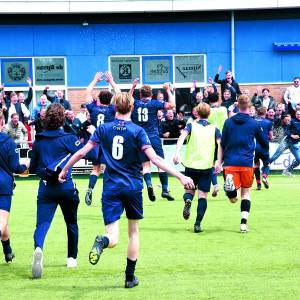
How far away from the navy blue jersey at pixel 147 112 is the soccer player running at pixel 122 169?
25.7ft

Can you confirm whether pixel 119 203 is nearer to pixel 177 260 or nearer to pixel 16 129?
pixel 177 260

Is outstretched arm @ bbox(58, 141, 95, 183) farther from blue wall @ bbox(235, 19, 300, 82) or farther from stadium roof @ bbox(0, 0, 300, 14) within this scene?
blue wall @ bbox(235, 19, 300, 82)

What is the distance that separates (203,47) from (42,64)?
578 centimetres

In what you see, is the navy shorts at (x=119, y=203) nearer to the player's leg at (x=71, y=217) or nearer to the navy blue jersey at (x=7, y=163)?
the player's leg at (x=71, y=217)

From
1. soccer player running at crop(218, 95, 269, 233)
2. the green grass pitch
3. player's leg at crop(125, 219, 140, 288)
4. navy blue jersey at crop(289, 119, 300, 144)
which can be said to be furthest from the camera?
navy blue jersey at crop(289, 119, 300, 144)

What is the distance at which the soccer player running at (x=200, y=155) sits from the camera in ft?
42.6

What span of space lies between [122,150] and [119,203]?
21.1 inches

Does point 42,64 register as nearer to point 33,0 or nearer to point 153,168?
point 33,0

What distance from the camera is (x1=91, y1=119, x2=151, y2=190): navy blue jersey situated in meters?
8.64

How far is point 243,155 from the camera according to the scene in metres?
12.8

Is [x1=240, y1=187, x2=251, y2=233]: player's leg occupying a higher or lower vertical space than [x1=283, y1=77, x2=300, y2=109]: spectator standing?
lower

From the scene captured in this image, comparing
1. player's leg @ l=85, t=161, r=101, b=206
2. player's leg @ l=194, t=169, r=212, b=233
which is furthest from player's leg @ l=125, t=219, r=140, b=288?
player's leg @ l=85, t=161, r=101, b=206

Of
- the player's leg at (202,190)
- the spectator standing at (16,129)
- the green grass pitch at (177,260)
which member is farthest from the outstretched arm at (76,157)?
the spectator standing at (16,129)

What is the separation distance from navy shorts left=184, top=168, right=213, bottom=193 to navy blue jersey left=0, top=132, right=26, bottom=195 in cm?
386
